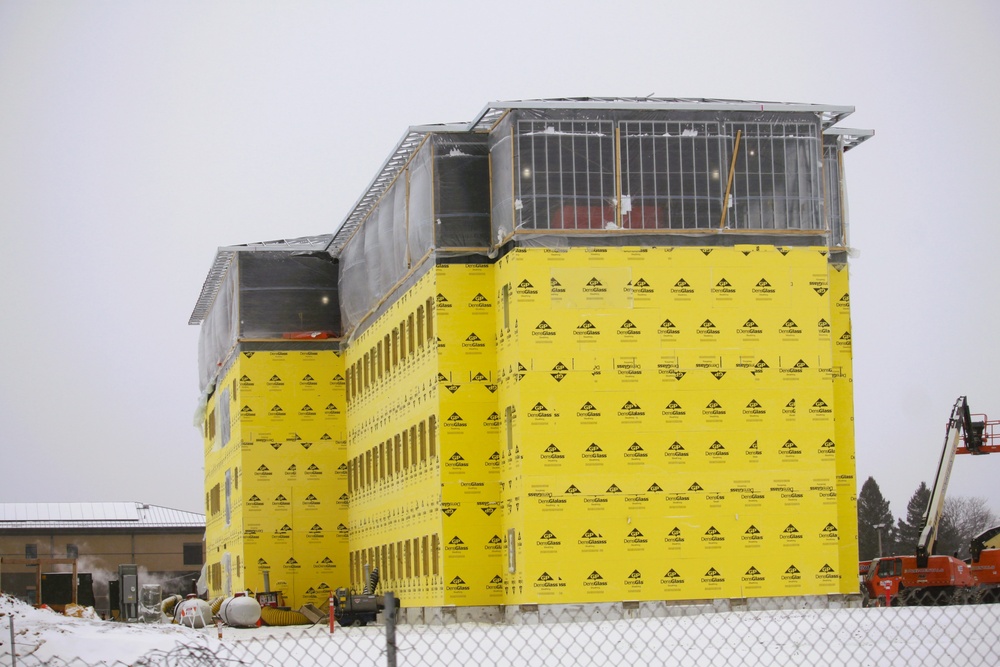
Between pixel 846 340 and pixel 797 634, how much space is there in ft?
75.7

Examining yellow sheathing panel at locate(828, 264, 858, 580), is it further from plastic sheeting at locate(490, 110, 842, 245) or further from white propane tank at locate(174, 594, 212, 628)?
white propane tank at locate(174, 594, 212, 628)

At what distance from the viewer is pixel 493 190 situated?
144 ft

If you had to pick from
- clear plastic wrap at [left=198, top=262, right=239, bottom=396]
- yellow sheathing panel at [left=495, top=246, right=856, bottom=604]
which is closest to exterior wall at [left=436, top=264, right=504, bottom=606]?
yellow sheathing panel at [left=495, top=246, right=856, bottom=604]

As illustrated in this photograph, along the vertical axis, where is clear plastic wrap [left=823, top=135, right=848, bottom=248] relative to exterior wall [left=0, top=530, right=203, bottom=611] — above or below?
above

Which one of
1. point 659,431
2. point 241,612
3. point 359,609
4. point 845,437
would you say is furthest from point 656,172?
point 241,612

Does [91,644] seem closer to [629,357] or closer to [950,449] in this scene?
[629,357]

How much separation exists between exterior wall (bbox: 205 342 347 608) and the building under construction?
1500 centimetres

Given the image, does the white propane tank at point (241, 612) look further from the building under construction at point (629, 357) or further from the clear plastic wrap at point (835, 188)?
the clear plastic wrap at point (835, 188)

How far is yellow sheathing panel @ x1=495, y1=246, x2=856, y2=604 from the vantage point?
134 ft

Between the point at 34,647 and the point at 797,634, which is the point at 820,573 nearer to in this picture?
the point at 797,634

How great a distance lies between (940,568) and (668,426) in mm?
13568

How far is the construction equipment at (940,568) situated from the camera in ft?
162

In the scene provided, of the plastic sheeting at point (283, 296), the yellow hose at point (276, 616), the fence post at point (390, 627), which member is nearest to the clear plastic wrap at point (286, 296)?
the plastic sheeting at point (283, 296)

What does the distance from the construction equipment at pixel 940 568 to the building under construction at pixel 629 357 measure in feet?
17.0
